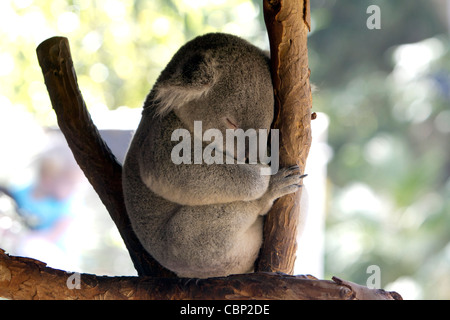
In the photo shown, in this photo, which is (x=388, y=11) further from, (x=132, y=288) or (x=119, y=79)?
(x=132, y=288)

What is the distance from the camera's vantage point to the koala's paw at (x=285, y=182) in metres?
1.64

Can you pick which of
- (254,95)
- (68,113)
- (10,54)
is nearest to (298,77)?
(254,95)

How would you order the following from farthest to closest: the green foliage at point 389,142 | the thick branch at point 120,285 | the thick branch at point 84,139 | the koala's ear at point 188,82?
the green foliage at point 389,142
the thick branch at point 84,139
the koala's ear at point 188,82
the thick branch at point 120,285

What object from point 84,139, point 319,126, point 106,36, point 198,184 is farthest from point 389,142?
point 198,184

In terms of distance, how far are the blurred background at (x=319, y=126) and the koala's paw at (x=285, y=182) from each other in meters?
0.69

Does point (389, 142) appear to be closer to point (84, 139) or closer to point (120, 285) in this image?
point (84, 139)

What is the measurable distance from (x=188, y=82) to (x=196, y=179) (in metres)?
0.33

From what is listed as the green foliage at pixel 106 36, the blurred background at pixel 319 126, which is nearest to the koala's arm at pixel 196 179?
the blurred background at pixel 319 126

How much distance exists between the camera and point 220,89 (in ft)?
5.64

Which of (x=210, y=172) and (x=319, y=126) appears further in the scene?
(x=319, y=126)

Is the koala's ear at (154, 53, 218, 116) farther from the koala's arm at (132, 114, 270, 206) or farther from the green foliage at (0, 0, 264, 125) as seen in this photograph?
the green foliage at (0, 0, 264, 125)

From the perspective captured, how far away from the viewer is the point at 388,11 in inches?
470

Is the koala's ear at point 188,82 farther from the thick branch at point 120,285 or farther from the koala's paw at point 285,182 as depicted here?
the thick branch at point 120,285
